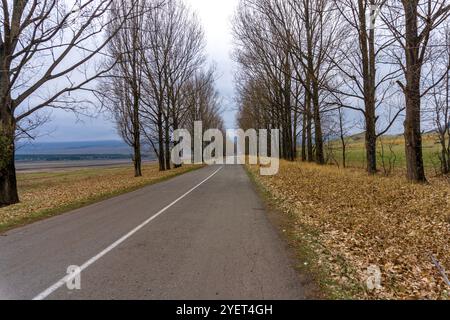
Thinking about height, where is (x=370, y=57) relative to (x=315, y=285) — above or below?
above

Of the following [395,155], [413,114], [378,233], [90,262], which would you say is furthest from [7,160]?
[395,155]

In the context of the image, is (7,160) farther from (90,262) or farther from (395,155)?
(395,155)

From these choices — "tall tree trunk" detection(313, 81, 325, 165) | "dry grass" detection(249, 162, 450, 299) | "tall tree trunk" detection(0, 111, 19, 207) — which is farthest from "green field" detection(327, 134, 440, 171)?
"tall tree trunk" detection(0, 111, 19, 207)

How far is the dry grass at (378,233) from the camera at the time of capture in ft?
17.9

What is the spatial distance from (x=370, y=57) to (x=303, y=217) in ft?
39.8

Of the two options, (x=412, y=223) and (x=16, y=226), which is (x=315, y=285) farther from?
(x=16, y=226)

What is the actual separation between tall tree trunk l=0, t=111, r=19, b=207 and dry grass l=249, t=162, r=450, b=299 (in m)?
11.3

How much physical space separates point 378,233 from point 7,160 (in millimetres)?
14843

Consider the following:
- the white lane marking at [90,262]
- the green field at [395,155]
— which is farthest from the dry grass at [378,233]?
the green field at [395,155]

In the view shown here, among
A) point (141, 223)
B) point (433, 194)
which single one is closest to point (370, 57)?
point (433, 194)

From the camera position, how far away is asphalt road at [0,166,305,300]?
16.6 ft

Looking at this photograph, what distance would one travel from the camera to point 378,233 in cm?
805
